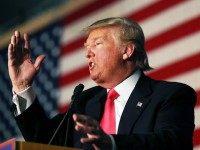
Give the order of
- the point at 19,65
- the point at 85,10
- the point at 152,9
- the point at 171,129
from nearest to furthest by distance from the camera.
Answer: the point at 171,129, the point at 19,65, the point at 152,9, the point at 85,10

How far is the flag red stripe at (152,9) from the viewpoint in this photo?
345cm

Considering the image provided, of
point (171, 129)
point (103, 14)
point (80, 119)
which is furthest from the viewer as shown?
point (103, 14)

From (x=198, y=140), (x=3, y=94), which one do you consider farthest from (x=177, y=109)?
(x=3, y=94)

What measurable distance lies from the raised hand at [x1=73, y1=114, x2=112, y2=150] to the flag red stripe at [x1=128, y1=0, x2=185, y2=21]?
1.64 metres

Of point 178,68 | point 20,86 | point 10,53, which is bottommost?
point 178,68

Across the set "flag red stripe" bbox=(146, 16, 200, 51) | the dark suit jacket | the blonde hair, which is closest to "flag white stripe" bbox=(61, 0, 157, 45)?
"flag red stripe" bbox=(146, 16, 200, 51)

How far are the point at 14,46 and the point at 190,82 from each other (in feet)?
3.42

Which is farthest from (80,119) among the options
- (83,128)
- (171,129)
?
(171,129)

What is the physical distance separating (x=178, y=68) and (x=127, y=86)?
90 cm

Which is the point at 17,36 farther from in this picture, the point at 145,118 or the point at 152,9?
the point at 152,9

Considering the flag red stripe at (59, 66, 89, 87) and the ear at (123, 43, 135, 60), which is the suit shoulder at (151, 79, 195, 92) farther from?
the flag red stripe at (59, 66, 89, 87)

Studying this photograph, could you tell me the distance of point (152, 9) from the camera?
352 centimetres

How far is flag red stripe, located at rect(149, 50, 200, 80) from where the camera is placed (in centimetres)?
326

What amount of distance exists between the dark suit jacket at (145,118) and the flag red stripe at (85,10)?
48.9 inches
